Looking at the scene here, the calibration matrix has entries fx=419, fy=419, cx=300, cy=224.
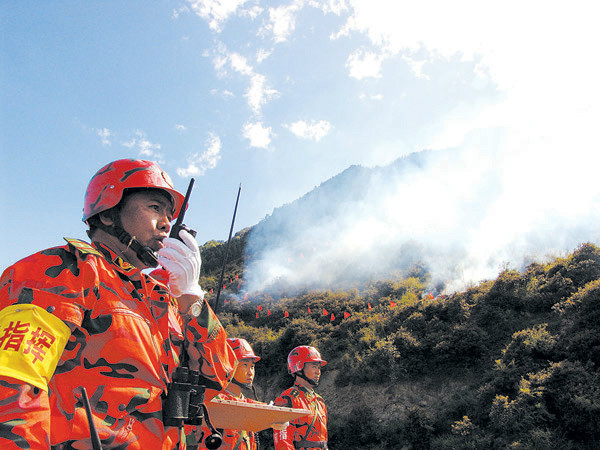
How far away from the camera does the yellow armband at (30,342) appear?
128cm

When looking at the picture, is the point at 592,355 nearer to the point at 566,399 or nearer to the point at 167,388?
the point at 566,399

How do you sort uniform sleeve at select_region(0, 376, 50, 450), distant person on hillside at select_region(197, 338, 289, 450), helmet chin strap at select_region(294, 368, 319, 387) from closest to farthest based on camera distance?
uniform sleeve at select_region(0, 376, 50, 450) → distant person on hillside at select_region(197, 338, 289, 450) → helmet chin strap at select_region(294, 368, 319, 387)

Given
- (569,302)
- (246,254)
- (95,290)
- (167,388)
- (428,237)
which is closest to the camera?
(95,290)

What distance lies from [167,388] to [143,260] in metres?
0.65

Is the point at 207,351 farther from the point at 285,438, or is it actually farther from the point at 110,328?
the point at 285,438

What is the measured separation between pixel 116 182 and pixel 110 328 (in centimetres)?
84

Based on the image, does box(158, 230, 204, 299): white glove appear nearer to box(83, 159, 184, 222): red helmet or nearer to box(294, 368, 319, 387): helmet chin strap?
box(83, 159, 184, 222): red helmet

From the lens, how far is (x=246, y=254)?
4981cm

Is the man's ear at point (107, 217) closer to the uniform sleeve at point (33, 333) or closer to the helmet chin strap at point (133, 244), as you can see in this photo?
the helmet chin strap at point (133, 244)

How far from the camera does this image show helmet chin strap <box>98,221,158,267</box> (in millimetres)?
2125

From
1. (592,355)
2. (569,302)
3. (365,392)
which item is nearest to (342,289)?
(365,392)

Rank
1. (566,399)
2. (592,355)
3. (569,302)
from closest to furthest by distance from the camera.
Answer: (566,399) → (592,355) → (569,302)

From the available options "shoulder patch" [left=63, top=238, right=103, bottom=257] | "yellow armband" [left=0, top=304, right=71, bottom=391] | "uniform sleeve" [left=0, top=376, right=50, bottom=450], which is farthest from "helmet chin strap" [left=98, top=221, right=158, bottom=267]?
"uniform sleeve" [left=0, top=376, right=50, bottom=450]

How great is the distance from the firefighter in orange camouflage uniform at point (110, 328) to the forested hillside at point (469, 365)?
11171 mm
